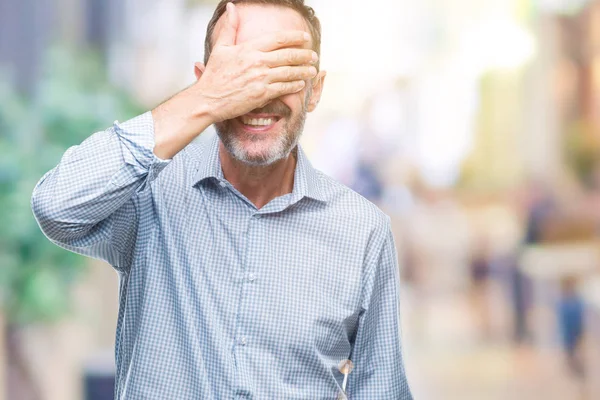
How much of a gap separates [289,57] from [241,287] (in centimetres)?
37

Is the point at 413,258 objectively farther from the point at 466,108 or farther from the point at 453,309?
the point at 466,108

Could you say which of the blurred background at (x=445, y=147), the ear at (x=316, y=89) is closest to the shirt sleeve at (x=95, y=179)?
the ear at (x=316, y=89)

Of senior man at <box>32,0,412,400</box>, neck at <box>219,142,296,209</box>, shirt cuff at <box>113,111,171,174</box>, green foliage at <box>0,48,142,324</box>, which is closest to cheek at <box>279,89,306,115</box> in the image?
senior man at <box>32,0,412,400</box>

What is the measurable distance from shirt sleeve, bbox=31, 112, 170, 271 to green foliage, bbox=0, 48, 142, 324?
2.17 meters

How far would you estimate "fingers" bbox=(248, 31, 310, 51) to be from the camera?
141 cm

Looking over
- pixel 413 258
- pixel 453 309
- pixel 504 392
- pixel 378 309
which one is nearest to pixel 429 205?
pixel 413 258

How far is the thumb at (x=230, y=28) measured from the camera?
144 centimetres

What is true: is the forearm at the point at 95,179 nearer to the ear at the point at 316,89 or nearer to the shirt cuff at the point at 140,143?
the shirt cuff at the point at 140,143

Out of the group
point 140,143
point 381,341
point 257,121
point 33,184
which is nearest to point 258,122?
point 257,121

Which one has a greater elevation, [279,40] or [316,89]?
[279,40]

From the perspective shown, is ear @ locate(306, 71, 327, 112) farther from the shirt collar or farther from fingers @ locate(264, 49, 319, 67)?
fingers @ locate(264, 49, 319, 67)

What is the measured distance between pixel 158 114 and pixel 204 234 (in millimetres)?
247

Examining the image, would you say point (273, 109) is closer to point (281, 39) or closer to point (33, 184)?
point (281, 39)

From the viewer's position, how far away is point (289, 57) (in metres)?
1.42
